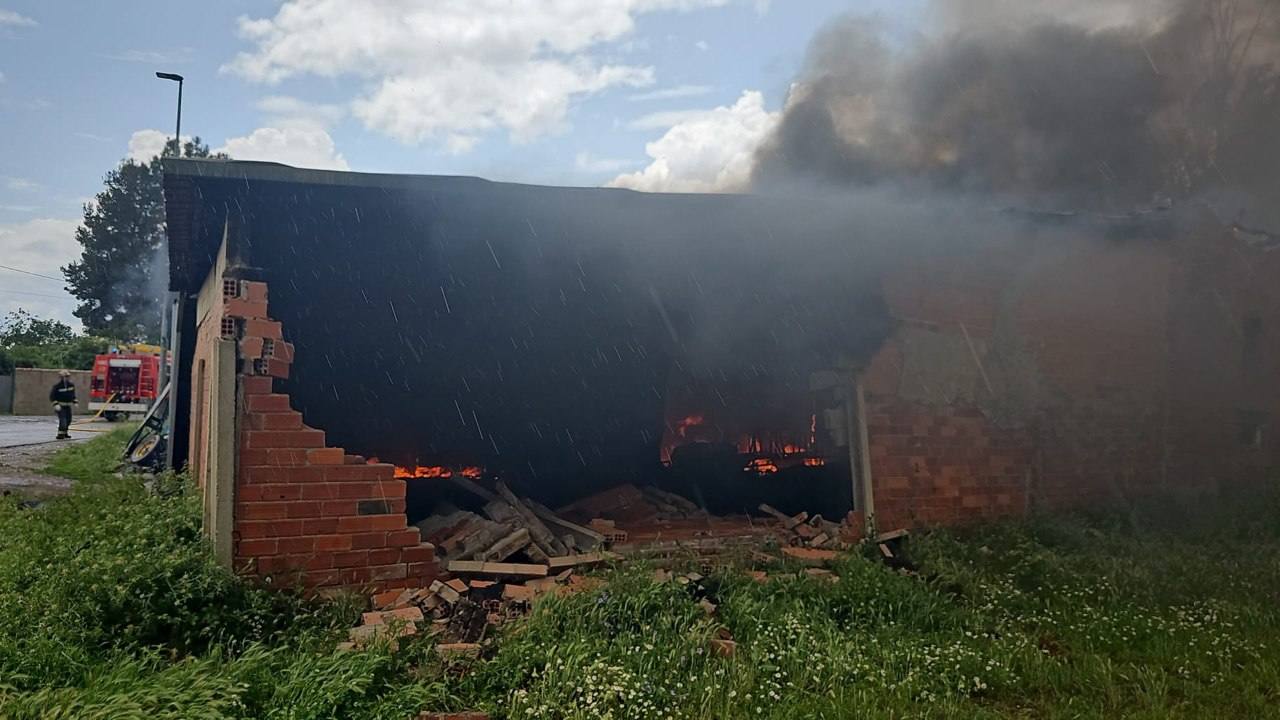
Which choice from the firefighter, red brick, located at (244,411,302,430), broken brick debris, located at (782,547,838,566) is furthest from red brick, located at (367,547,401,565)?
the firefighter

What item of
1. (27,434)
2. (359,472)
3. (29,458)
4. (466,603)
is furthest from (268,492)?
(27,434)

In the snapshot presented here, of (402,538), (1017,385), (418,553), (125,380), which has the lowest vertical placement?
(418,553)

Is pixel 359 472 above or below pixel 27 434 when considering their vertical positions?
below

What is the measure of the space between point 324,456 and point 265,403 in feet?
1.69

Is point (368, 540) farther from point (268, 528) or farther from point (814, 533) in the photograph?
point (814, 533)

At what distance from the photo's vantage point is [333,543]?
5176mm

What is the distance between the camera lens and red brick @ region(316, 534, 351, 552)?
5.15 m

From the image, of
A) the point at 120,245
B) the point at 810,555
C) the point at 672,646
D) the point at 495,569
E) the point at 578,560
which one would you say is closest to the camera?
the point at 672,646

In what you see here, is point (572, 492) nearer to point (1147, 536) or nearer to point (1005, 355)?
point (1005, 355)

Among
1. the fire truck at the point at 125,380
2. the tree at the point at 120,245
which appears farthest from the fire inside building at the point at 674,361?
the tree at the point at 120,245

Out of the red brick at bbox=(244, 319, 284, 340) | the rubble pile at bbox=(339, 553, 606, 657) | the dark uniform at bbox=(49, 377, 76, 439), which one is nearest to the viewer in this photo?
the rubble pile at bbox=(339, 553, 606, 657)

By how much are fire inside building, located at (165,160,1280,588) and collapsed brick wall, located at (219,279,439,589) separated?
0.05 feet

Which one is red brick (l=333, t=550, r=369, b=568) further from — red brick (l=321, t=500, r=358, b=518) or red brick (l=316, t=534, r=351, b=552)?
red brick (l=321, t=500, r=358, b=518)

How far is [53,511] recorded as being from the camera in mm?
6988
